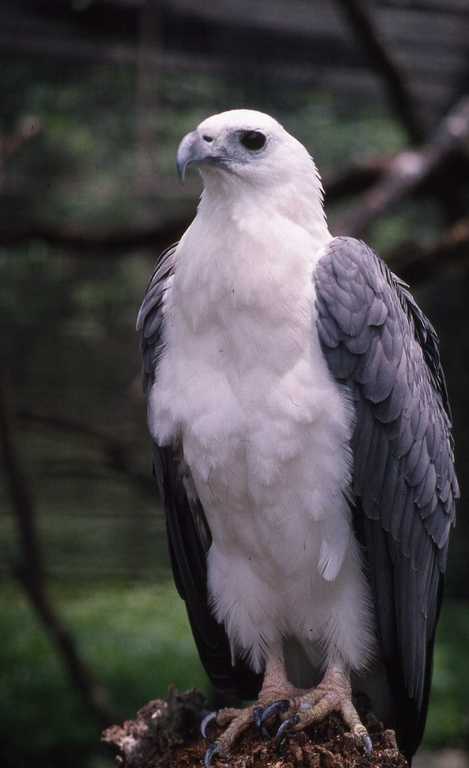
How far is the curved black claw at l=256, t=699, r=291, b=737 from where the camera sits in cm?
317

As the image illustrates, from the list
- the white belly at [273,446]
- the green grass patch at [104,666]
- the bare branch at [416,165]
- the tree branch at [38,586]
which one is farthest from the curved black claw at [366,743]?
the green grass patch at [104,666]

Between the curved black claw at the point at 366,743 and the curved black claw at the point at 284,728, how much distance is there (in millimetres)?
196

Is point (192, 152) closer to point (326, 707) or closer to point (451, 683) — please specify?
point (326, 707)

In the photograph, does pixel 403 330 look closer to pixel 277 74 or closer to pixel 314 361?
pixel 314 361

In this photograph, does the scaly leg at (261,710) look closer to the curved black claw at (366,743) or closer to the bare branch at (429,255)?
the curved black claw at (366,743)

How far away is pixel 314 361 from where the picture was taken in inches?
122

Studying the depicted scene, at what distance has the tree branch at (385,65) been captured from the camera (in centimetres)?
534

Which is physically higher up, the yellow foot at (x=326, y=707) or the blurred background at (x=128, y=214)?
the blurred background at (x=128, y=214)

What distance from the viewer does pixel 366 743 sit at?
302cm

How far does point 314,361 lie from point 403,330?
0.38m

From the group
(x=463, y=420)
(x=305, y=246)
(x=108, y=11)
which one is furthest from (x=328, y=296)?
(x=463, y=420)

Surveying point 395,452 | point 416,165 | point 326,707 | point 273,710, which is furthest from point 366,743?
point 416,165

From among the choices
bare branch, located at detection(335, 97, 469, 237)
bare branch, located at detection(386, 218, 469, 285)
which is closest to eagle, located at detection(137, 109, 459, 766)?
bare branch, located at detection(386, 218, 469, 285)

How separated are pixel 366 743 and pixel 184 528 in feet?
2.99
